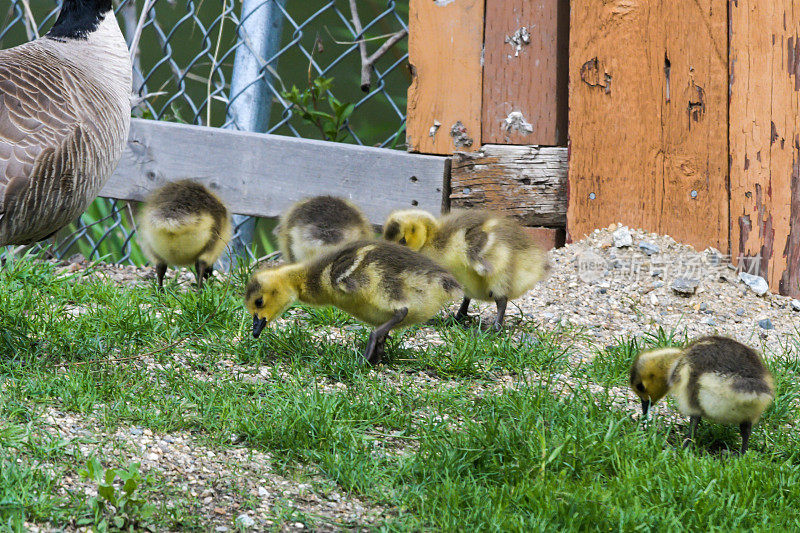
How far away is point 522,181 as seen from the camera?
5.98 meters

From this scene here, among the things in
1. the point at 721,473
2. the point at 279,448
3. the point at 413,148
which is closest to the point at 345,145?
the point at 413,148

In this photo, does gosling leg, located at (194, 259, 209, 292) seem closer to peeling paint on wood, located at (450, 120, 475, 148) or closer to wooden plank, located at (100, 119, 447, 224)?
wooden plank, located at (100, 119, 447, 224)

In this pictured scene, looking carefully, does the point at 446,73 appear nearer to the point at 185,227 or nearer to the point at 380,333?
the point at 185,227

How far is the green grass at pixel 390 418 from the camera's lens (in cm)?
312

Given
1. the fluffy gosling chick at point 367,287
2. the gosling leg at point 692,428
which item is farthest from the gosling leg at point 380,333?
the gosling leg at point 692,428

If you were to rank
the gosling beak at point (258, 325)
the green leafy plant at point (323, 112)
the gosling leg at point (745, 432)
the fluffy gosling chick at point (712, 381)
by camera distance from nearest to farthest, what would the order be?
1. the fluffy gosling chick at point (712, 381)
2. the gosling leg at point (745, 432)
3. the gosling beak at point (258, 325)
4. the green leafy plant at point (323, 112)

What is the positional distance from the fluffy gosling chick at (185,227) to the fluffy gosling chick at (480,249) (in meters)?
1.13

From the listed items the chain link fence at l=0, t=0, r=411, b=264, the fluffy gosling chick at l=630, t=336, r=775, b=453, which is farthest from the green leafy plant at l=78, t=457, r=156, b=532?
the chain link fence at l=0, t=0, r=411, b=264

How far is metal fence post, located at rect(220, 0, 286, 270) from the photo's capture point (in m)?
6.61

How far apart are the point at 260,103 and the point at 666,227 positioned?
3.04 metres

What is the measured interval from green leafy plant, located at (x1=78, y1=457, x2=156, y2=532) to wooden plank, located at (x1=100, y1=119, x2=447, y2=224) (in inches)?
137

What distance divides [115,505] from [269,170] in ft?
12.3

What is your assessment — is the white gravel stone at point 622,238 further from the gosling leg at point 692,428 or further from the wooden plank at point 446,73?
the gosling leg at point 692,428

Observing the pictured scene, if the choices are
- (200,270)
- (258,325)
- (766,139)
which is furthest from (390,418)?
(766,139)
